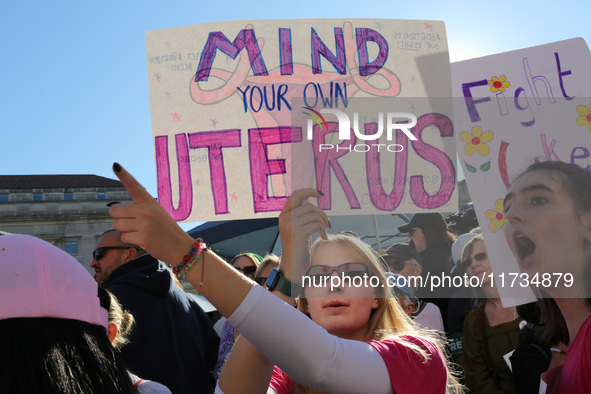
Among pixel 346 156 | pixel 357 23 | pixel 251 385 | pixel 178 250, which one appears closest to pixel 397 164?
pixel 346 156

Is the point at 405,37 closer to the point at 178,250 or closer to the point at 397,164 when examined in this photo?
the point at 397,164

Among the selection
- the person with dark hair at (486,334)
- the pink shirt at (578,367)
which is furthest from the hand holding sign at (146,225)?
the person with dark hair at (486,334)

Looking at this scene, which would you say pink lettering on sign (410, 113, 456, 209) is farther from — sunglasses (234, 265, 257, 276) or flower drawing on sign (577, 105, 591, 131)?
sunglasses (234, 265, 257, 276)

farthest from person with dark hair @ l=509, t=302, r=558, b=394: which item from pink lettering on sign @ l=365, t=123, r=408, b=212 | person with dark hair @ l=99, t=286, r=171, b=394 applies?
person with dark hair @ l=99, t=286, r=171, b=394

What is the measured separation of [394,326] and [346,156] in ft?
2.27

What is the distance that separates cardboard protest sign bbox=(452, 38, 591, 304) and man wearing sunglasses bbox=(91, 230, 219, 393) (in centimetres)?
172

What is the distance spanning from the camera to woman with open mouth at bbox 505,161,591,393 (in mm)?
1619

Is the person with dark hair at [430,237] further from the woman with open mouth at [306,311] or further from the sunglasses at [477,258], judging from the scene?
the woman with open mouth at [306,311]

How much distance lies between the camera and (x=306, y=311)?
2182 mm

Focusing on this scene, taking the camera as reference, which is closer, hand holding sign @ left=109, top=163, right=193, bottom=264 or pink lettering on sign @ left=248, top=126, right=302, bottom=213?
hand holding sign @ left=109, top=163, right=193, bottom=264

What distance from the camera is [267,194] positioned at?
2711 millimetres

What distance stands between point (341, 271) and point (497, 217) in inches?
23.1

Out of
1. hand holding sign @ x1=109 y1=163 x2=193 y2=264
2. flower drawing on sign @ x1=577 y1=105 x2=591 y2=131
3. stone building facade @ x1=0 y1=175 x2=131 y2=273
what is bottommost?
stone building facade @ x1=0 y1=175 x2=131 y2=273

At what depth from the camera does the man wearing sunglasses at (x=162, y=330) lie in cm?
302
